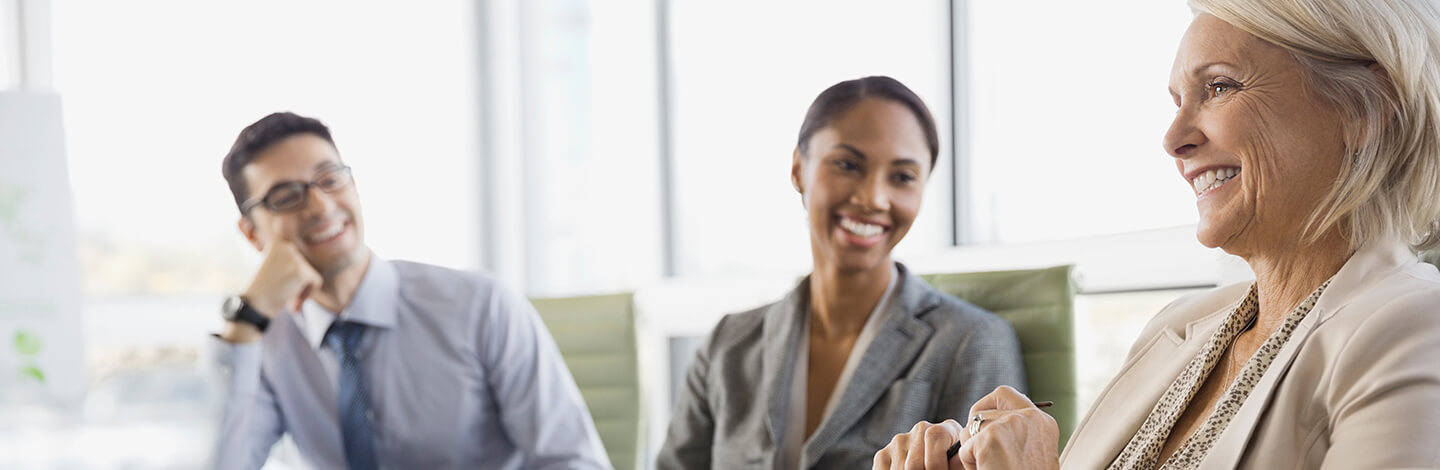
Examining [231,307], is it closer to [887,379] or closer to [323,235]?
[323,235]

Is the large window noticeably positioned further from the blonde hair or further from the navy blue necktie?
the navy blue necktie

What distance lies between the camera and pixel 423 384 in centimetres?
153

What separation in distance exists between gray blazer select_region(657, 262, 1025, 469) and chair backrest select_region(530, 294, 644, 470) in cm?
69

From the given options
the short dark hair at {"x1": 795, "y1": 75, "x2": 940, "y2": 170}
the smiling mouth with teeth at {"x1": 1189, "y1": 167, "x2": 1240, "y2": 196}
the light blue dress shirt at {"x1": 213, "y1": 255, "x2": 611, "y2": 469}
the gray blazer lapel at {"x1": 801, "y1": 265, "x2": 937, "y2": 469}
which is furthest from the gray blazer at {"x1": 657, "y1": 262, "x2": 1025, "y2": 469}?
the smiling mouth with teeth at {"x1": 1189, "y1": 167, "x2": 1240, "y2": 196}

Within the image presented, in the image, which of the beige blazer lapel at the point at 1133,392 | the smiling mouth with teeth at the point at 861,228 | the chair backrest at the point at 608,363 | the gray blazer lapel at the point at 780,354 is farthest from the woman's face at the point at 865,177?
the chair backrest at the point at 608,363

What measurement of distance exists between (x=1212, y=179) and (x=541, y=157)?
7.91 ft

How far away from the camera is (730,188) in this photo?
2.62 metres

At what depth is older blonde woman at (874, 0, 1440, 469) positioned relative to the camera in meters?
0.67

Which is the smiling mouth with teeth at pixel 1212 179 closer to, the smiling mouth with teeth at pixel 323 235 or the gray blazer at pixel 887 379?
the gray blazer at pixel 887 379

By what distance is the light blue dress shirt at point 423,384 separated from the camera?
1454mm

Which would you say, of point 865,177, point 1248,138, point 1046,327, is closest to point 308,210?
point 865,177

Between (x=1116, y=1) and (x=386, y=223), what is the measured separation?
171 centimetres

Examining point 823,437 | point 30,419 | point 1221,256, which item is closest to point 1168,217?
point 1221,256

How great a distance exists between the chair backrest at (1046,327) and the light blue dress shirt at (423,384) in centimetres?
60
